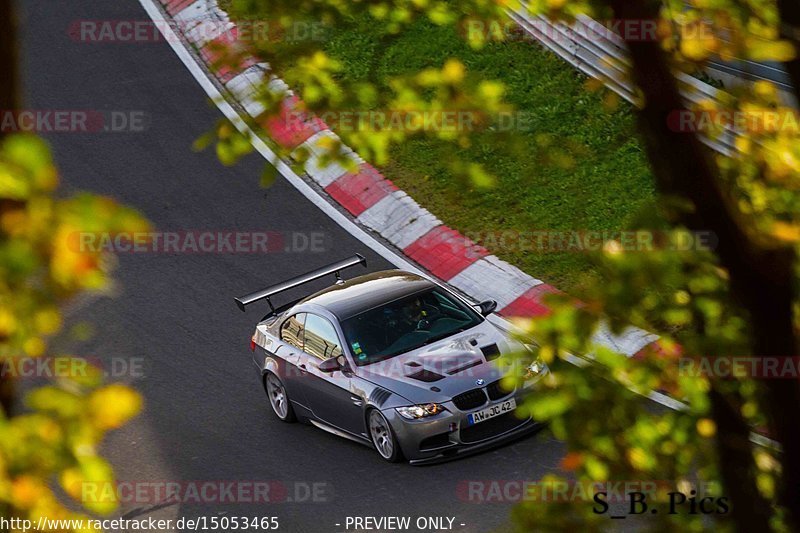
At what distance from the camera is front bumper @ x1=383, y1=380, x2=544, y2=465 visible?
1076cm

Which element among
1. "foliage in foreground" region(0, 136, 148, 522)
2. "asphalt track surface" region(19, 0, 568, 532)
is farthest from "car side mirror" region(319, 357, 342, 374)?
"foliage in foreground" region(0, 136, 148, 522)

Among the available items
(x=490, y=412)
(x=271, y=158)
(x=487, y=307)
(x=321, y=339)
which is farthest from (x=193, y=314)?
(x=490, y=412)

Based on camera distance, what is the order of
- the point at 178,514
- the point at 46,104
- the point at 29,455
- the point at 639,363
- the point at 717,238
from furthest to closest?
the point at 46,104 → the point at 178,514 → the point at 639,363 → the point at 717,238 → the point at 29,455

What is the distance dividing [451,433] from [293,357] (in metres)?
1.99

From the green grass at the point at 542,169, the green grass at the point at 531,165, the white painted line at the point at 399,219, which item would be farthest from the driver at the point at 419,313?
the white painted line at the point at 399,219

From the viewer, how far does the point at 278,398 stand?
12.3 metres

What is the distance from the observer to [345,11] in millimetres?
6305

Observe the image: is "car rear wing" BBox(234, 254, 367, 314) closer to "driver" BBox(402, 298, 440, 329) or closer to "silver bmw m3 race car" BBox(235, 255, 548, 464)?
"silver bmw m3 race car" BBox(235, 255, 548, 464)

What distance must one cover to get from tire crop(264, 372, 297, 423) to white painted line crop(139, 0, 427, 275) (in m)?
2.13

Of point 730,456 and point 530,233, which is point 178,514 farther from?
point 730,456

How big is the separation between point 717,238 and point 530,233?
35.1ft

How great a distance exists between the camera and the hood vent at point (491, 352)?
1114cm

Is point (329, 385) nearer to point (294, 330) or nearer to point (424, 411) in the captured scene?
point (294, 330)

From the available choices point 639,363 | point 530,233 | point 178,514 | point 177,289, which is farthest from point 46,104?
point 639,363
